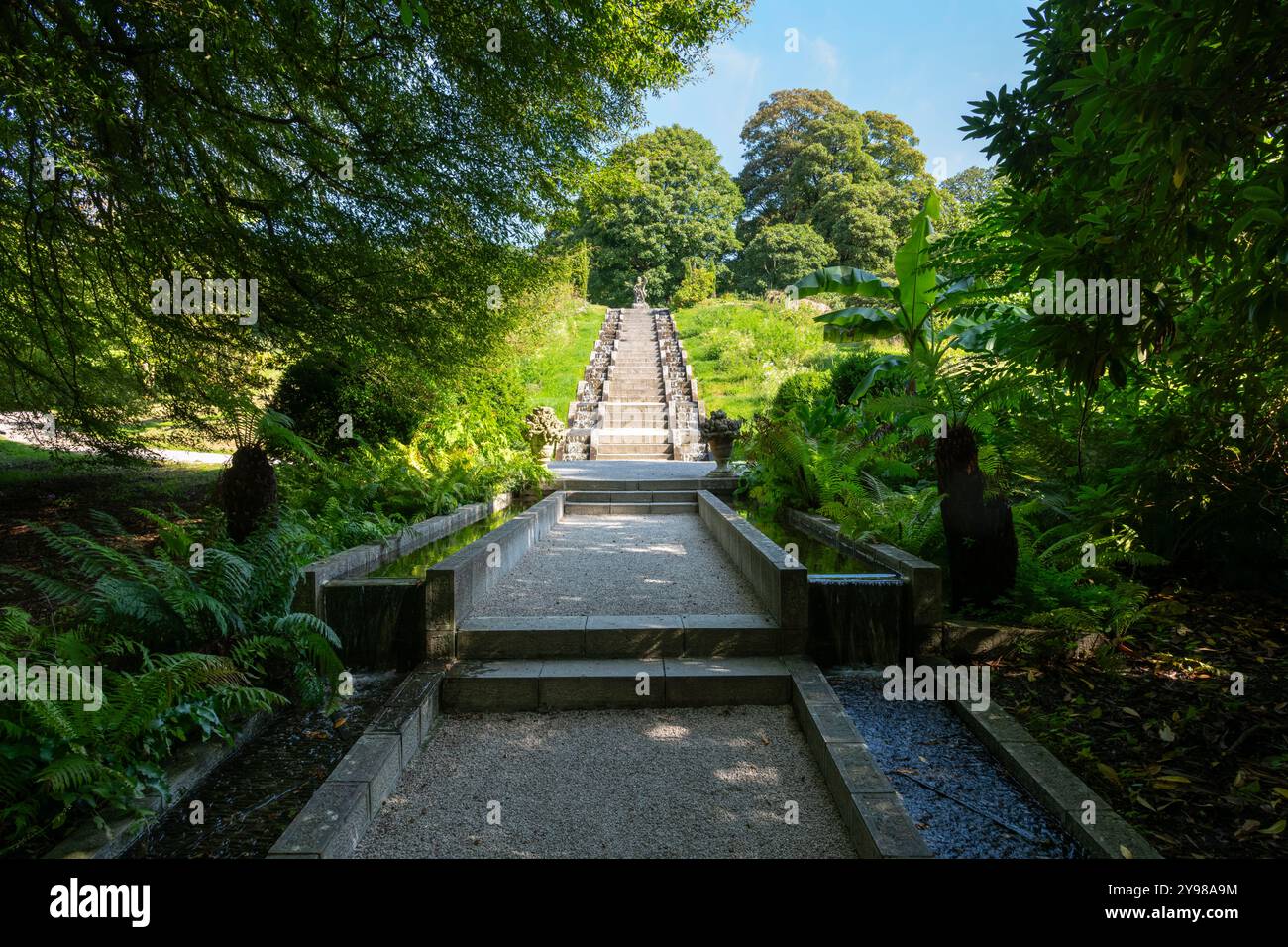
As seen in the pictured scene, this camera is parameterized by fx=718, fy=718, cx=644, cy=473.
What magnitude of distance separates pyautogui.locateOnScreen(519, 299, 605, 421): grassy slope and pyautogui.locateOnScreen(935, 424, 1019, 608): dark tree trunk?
11837 mm

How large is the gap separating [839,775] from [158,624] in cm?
350

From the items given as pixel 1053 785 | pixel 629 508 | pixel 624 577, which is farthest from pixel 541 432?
pixel 1053 785

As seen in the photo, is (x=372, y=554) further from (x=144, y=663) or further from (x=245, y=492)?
(x=144, y=663)

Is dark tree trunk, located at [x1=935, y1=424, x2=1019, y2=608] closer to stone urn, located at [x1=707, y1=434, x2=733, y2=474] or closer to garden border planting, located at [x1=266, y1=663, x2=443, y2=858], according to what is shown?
garden border planting, located at [x1=266, y1=663, x2=443, y2=858]

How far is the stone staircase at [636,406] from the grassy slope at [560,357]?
2.11 feet

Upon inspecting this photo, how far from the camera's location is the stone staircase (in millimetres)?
16922

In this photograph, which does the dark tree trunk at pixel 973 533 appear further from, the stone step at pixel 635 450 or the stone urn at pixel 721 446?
the stone step at pixel 635 450

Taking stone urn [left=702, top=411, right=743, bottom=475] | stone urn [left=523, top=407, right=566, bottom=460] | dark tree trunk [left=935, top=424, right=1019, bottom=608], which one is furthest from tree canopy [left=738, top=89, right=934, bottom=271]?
dark tree trunk [left=935, top=424, right=1019, bottom=608]

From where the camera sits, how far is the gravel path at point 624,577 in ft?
18.1

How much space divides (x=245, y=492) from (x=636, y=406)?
48.4 ft

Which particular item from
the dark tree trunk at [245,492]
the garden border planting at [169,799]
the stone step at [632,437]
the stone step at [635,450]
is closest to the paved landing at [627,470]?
the stone step at [635,450]

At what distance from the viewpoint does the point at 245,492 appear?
5176 mm
